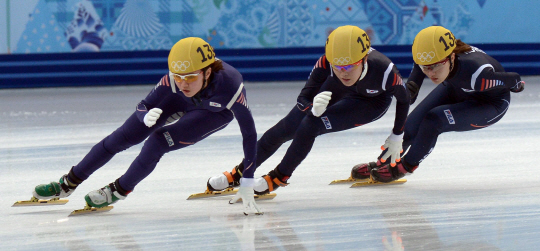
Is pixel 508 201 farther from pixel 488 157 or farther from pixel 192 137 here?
pixel 192 137

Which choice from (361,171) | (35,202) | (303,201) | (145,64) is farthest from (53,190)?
(145,64)

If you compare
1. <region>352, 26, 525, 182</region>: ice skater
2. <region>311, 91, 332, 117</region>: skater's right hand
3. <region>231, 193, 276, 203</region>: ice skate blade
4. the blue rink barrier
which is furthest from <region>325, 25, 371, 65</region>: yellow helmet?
the blue rink barrier

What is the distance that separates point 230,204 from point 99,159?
0.79m

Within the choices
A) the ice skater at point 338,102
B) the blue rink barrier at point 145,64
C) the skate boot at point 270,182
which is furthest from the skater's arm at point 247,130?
the blue rink barrier at point 145,64

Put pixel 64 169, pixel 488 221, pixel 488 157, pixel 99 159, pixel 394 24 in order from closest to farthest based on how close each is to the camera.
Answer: pixel 488 221, pixel 99 159, pixel 64 169, pixel 488 157, pixel 394 24

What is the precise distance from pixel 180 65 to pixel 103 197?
88 centimetres

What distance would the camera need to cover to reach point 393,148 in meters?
3.94

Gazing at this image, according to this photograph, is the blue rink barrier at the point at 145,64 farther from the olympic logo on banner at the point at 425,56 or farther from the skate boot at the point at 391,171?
the olympic logo on banner at the point at 425,56

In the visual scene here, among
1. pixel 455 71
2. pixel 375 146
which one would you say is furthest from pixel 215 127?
pixel 375 146

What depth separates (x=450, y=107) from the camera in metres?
4.06

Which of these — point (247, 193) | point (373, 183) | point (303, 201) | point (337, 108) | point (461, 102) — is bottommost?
point (373, 183)

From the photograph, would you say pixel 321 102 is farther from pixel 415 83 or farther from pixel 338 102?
pixel 415 83

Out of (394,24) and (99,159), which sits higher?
(99,159)

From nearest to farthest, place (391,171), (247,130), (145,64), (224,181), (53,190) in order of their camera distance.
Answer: (247,130), (53,190), (224,181), (391,171), (145,64)
